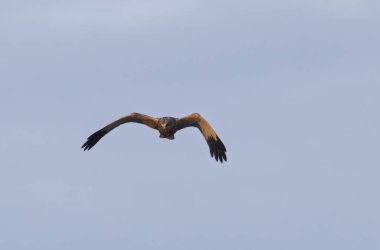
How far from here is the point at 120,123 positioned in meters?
47.9

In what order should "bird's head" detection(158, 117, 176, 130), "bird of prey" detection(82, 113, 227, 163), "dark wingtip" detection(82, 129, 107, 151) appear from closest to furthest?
1. "bird's head" detection(158, 117, 176, 130)
2. "bird of prey" detection(82, 113, 227, 163)
3. "dark wingtip" detection(82, 129, 107, 151)

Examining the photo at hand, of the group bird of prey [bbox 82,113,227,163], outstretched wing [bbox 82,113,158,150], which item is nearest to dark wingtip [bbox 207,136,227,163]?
bird of prey [bbox 82,113,227,163]

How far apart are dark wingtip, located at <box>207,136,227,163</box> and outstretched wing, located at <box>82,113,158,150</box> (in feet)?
8.65

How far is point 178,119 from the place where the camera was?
4628 centimetres

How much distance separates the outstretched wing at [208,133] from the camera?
153 ft

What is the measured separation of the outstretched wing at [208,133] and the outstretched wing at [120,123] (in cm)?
144

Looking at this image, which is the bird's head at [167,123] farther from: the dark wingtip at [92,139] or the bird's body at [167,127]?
the dark wingtip at [92,139]

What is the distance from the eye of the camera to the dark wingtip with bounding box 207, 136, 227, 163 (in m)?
46.7

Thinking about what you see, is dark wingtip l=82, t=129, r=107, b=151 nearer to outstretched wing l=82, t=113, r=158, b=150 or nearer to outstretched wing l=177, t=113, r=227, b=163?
outstretched wing l=82, t=113, r=158, b=150

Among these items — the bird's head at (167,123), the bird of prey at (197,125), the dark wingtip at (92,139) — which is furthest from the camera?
the dark wingtip at (92,139)

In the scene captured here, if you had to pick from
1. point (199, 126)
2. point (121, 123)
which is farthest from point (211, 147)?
point (121, 123)

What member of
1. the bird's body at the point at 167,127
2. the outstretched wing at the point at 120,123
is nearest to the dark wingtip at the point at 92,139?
the outstretched wing at the point at 120,123

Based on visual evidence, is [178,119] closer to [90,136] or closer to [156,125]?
[156,125]

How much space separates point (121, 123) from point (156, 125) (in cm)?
221
